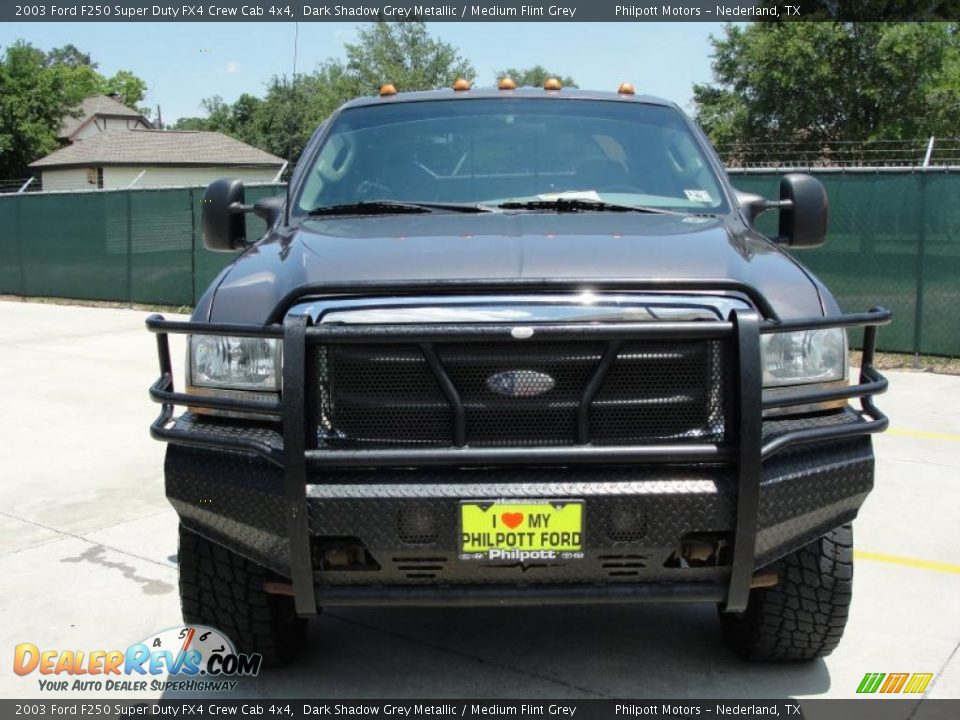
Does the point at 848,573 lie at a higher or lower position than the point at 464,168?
lower

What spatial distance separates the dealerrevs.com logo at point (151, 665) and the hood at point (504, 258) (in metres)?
1.21

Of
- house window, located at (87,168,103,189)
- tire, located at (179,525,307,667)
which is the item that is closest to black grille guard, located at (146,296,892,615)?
tire, located at (179,525,307,667)

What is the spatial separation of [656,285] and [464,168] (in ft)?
4.98

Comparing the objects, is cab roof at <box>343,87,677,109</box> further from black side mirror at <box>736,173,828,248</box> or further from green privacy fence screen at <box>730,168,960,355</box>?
green privacy fence screen at <box>730,168,960,355</box>

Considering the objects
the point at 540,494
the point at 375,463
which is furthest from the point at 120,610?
the point at 540,494

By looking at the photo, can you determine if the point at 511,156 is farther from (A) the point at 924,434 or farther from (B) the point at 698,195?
(A) the point at 924,434

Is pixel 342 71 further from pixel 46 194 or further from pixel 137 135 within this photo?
pixel 46 194

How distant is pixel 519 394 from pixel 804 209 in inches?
79.0

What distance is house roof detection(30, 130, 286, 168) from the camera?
54.1 m

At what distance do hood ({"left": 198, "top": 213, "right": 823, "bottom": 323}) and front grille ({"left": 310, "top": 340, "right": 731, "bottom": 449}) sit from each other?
21cm

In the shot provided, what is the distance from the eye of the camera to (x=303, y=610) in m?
3.16

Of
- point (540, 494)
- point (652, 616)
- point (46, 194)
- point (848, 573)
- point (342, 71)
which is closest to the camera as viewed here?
point (540, 494)

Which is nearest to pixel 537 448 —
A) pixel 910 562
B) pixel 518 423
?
pixel 518 423

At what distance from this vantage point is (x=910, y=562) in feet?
16.5
